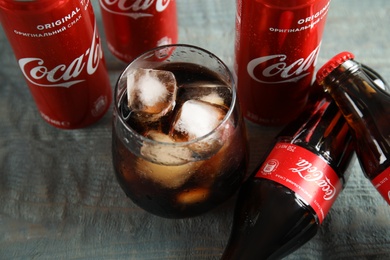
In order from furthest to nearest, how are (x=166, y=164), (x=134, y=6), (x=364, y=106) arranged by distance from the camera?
(x=134, y=6)
(x=364, y=106)
(x=166, y=164)

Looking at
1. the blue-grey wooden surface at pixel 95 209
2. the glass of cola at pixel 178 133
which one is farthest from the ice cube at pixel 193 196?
the blue-grey wooden surface at pixel 95 209

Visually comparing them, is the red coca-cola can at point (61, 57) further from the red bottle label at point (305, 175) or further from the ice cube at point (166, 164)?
the red bottle label at point (305, 175)

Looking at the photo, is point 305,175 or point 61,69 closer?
point 305,175

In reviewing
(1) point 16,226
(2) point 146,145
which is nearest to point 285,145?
(2) point 146,145

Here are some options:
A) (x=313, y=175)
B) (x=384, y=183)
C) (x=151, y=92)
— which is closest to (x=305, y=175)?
(x=313, y=175)

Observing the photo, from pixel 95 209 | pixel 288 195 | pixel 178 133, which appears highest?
pixel 178 133

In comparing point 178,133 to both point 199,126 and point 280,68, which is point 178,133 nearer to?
point 199,126

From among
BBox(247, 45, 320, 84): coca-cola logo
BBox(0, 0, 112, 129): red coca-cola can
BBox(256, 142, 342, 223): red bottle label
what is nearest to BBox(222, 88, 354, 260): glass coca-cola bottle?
BBox(256, 142, 342, 223): red bottle label
